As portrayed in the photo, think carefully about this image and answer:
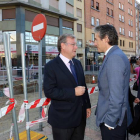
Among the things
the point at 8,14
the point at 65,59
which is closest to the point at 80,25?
the point at 8,14

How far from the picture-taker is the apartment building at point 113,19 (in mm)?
25156

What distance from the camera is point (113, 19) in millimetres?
31781

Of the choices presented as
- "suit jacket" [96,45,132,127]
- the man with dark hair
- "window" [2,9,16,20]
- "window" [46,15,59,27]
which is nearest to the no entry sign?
the man with dark hair

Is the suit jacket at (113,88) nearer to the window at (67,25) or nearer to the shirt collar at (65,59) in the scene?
the shirt collar at (65,59)

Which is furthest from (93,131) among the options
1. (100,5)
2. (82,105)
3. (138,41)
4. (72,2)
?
(138,41)

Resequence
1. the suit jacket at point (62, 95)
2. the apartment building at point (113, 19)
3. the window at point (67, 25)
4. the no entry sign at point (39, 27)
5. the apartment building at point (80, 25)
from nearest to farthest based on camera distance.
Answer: the suit jacket at point (62, 95) < the no entry sign at point (39, 27) < the window at point (67, 25) < the apartment building at point (80, 25) < the apartment building at point (113, 19)

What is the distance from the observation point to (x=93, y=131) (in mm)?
3594

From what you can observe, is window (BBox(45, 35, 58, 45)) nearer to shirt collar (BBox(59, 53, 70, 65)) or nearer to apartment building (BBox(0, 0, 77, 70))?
apartment building (BBox(0, 0, 77, 70))

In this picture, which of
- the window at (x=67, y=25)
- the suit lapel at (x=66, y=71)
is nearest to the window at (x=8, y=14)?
the window at (x=67, y=25)

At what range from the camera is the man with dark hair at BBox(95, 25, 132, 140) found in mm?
1597

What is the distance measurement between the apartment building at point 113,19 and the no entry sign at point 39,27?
1565cm

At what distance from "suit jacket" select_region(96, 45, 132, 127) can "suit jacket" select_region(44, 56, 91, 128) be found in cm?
34

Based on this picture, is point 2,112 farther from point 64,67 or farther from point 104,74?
point 104,74

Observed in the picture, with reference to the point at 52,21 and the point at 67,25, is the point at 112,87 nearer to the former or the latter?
the point at 52,21
